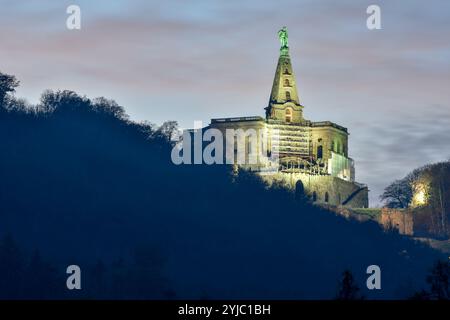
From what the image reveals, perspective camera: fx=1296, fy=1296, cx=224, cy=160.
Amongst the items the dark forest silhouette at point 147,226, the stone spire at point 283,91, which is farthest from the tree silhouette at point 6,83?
the stone spire at point 283,91

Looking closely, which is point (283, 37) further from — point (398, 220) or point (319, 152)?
point (398, 220)

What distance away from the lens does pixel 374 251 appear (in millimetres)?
134375

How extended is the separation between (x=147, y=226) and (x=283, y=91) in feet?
159

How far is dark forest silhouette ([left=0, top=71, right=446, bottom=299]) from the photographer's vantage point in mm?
100062

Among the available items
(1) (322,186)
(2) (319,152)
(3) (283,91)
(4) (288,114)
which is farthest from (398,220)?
(3) (283,91)

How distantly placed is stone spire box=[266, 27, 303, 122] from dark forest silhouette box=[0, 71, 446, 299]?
1447cm

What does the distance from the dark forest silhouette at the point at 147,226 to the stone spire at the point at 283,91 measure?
47.5 ft

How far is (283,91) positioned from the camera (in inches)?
6417

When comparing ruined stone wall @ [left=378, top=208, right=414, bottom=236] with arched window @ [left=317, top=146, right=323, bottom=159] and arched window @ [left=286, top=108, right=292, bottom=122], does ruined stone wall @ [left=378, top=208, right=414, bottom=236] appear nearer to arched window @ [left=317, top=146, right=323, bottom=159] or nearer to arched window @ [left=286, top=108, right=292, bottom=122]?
arched window @ [left=317, top=146, right=323, bottom=159]

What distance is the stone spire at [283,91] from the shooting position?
6324 inches

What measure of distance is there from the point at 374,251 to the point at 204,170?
22.6 m

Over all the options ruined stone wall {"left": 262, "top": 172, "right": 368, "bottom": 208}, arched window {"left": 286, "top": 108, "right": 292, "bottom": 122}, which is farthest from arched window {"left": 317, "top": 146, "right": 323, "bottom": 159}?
arched window {"left": 286, "top": 108, "right": 292, "bottom": 122}

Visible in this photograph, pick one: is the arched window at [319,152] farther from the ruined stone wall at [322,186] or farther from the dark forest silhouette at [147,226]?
the dark forest silhouette at [147,226]
